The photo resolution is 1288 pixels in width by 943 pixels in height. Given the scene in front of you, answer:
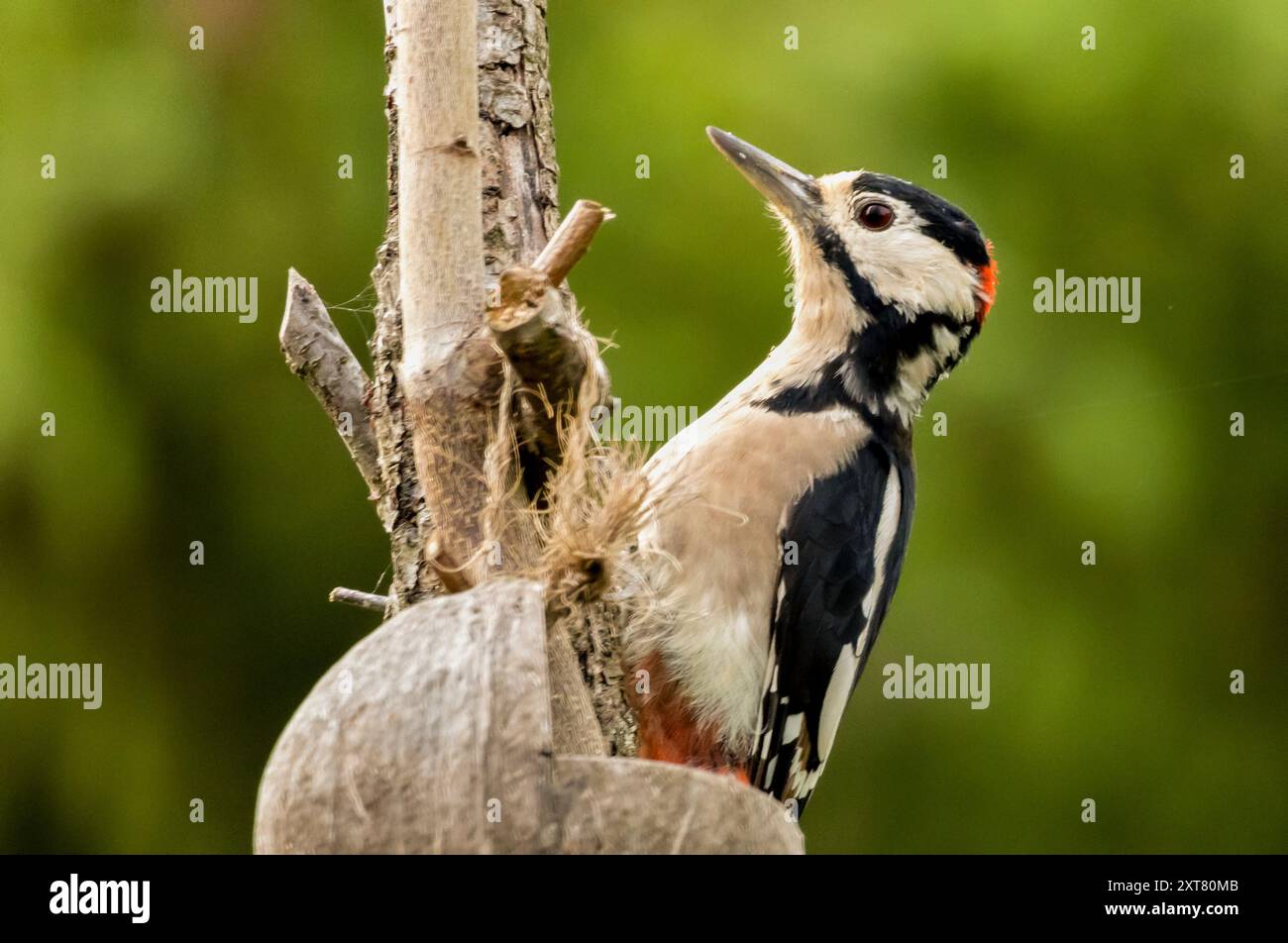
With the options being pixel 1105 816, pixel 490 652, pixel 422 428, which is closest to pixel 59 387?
pixel 422 428

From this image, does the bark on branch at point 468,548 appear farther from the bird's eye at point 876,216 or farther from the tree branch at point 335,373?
the bird's eye at point 876,216

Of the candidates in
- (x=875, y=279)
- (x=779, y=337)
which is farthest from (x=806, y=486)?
(x=779, y=337)

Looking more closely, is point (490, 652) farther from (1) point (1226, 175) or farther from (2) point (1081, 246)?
(1) point (1226, 175)

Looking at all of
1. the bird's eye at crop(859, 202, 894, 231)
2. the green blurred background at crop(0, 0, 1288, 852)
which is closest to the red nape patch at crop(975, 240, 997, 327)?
the bird's eye at crop(859, 202, 894, 231)

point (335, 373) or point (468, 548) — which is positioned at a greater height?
point (335, 373)

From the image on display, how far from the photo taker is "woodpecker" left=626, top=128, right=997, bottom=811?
111 inches

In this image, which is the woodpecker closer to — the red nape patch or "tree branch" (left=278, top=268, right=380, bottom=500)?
the red nape patch

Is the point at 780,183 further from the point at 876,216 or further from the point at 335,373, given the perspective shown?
the point at 335,373

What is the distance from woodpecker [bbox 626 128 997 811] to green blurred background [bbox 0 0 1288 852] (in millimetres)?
795

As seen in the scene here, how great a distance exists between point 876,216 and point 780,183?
8.6 inches

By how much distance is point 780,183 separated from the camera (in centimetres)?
315

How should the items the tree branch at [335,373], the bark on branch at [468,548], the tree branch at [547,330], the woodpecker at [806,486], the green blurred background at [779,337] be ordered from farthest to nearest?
1. the green blurred background at [779,337]
2. the woodpecker at [806,486]
3. the tree branch at [335,373]
4. the tree branch at [547,330]
5. the bark on branch at [468,548]

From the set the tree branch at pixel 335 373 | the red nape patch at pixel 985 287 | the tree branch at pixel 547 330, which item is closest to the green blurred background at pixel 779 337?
the red nape patch at pixel 985 287

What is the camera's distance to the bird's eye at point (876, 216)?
3.15 meters
